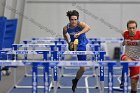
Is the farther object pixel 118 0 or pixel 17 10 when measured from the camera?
pixel 118 0

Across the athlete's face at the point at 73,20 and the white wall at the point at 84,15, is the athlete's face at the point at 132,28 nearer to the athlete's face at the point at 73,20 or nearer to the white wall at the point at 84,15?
the athlete's face at the point at 73,20

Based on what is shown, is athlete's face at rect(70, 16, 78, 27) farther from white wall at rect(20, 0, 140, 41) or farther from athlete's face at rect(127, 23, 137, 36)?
white wall at rect(20, 0, 140, 41)

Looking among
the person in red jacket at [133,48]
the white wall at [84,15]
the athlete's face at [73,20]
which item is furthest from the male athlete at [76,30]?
the white wall at [84,15]

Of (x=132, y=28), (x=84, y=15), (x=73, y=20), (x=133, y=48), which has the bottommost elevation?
(x=133, y=48)

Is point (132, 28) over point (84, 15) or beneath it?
beneath

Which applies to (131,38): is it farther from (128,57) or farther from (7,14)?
(7,14)

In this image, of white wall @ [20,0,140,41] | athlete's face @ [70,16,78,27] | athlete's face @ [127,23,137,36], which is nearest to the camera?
athlete's face @ [127,23,137,36]

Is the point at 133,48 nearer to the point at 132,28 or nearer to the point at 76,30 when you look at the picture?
the point at 132,28

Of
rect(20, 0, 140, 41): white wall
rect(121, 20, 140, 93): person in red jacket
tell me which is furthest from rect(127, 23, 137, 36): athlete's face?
rect(20, 0, 140, 41): white wall

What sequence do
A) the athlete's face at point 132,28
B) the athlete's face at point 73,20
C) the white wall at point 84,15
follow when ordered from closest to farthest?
the athlete's face at point 132,28
the athlete's face at point 73,20
the white wall at point 84,15

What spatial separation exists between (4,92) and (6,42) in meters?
3.06

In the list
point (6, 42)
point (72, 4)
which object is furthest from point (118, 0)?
point (6, 42)

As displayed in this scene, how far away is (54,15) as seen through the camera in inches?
685

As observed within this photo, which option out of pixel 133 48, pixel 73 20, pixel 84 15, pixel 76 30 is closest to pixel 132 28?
pixel 133 48
